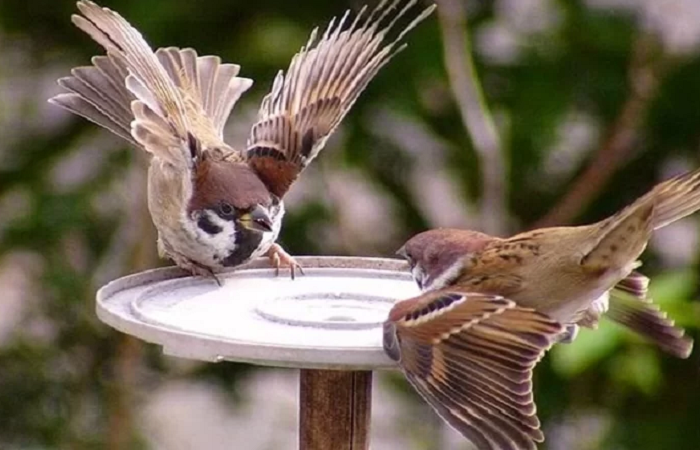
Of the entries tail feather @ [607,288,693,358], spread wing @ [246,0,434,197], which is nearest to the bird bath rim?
spread wing @ [246,0,434,197]

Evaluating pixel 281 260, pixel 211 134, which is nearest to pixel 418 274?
pixel 281 260

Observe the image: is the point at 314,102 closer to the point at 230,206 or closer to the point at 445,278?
the point at 230,206

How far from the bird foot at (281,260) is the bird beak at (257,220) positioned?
71 mm

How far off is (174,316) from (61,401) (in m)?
2.51

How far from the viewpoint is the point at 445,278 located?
9.82ft

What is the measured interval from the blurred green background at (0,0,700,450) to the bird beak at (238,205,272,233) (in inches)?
58.9

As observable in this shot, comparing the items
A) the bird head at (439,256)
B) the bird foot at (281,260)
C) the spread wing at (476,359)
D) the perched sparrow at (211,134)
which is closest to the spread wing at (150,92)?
the perched sparrow at (211,134)

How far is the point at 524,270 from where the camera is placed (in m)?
2.99

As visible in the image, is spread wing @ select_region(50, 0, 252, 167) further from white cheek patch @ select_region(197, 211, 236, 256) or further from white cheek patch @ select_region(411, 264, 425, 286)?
white cheek patch @ select_region(411, 264, 425, 286)

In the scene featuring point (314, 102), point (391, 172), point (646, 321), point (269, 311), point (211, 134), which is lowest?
point (391, 172)

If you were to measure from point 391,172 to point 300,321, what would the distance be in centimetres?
263

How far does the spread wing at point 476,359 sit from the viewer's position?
254 cm

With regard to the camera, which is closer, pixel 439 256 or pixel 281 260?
pixel 439 256

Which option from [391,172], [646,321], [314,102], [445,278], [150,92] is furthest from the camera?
[391,172]
